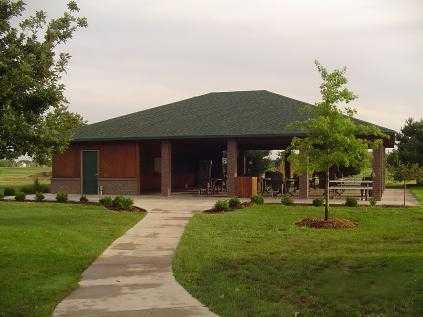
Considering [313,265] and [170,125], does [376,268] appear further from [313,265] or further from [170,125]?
[170,125]

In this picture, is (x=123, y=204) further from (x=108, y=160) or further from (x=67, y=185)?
(x=67, y=185)

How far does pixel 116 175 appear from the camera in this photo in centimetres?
2872

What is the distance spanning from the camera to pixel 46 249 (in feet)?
38.0

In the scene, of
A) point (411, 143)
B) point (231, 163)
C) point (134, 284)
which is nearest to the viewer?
point (134, 284)

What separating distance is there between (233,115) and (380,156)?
8175 mm

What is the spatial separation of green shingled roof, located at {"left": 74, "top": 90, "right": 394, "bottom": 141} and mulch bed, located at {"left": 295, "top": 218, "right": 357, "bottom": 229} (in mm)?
8482

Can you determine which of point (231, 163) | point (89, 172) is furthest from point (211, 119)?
point (89, 172)

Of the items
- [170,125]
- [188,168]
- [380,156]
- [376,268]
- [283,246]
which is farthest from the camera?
[188,168]

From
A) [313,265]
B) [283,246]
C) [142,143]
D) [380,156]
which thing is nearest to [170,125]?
[142,143]

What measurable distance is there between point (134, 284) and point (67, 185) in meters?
21.8

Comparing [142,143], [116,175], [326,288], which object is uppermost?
[142,143]

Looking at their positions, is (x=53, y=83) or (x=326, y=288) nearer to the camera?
(x=326, y=288)

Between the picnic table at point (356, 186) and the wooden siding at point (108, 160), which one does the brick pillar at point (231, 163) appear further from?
the wooden siding at point (108, 160)

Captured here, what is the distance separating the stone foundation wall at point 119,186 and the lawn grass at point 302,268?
1272cm
